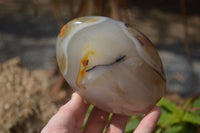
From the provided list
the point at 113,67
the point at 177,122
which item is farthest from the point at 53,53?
the point at 113,67

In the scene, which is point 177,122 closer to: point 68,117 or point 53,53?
point 68,117

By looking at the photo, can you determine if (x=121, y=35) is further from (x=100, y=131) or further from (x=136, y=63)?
(x=100, y=131)

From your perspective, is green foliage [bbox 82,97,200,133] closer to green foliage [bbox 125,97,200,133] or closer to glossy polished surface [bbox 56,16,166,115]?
green foliage [bbox 125,97,200,133]

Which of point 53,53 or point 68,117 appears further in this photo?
point 53,53

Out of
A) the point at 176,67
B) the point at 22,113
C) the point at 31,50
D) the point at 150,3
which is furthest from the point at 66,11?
the point at 22,113

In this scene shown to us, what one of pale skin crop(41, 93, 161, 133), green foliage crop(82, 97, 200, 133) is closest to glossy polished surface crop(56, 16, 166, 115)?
pale skin crop(41, 93, 161, 133)
